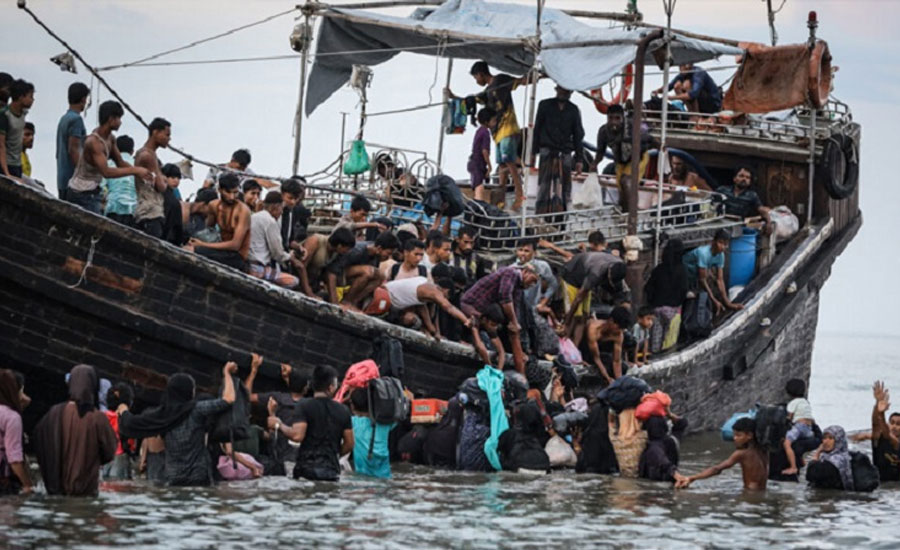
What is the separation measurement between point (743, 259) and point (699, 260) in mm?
1482

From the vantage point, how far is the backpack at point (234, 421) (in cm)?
1273

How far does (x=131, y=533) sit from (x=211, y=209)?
14.9ft

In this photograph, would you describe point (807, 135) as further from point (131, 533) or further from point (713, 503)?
point (131, 533)

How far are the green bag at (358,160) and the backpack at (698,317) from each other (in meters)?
3.73

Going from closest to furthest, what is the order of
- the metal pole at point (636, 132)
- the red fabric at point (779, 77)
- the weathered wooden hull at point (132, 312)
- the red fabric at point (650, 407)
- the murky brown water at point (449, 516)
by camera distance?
the murky brown water at point (449, 516) → the weathered wooden hull at point (132, 312) → the red fabric at point (650, 407) → the metal pole at point (636, 132) → the red fabric at point (779, 77)

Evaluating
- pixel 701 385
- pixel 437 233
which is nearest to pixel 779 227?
pixel 701 385

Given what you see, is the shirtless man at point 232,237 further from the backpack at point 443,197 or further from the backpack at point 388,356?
the backpack at point 443,197

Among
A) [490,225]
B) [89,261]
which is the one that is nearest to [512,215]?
[490,225]

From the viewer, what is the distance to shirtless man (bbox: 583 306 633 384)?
17.1 m

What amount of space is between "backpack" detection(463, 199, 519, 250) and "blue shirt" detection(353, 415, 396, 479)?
3826mm

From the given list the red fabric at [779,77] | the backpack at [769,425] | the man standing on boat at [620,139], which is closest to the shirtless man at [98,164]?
the backpack at [769,425]

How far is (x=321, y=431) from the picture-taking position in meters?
13.3

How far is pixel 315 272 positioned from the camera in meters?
15.5

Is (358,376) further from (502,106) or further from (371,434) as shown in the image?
(502,106)
